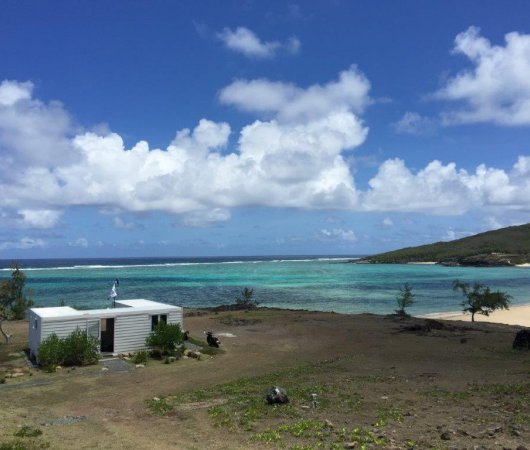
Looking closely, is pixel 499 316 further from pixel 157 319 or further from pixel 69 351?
pixel 69 351

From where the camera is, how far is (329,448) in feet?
36.7

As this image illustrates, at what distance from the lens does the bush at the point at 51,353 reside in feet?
74.8

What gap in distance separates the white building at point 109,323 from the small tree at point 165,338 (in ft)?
3.32

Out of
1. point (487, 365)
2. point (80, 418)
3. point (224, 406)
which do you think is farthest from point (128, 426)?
point (487, 365)

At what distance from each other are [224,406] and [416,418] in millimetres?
5879

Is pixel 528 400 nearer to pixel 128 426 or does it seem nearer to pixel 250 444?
pixel 250 444

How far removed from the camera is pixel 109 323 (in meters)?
27.6

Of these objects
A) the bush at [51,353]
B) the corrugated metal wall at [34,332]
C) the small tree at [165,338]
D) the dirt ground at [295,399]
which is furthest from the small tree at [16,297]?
the small tree at [165,338]

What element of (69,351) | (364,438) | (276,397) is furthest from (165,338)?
(364,438)

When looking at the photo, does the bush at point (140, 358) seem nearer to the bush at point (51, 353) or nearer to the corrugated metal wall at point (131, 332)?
the corrugated metal wall at point (131, 332)

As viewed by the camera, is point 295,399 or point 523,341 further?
point 523,341

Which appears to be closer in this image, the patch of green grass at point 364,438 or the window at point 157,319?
the patch of green grass at point 364,438

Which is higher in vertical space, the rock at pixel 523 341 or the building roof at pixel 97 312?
the building roof at pixel 97 312

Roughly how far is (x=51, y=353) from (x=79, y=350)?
49.4 inches
